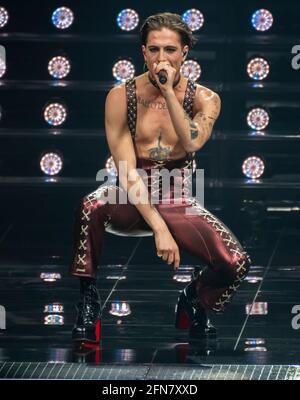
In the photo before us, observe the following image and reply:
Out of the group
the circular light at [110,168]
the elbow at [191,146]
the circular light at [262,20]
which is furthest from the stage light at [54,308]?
the circular light at [262,20]

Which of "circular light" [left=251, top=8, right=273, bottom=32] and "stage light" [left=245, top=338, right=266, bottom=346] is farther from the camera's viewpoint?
"circular light" [left=251, top=8, right=273, bottom=32]

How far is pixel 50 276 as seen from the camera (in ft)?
27.5

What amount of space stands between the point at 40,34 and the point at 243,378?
4053mm

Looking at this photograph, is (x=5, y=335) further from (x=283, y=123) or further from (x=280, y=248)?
(x=283, y=123)

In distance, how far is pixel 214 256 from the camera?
270 inches

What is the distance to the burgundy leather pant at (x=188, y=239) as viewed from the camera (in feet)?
22.5

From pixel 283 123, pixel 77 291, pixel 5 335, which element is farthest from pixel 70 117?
pixel 5 335

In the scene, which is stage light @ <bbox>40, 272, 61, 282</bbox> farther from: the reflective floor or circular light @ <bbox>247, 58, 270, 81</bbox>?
circular light @ <bbox>247, 58, 270, 81</bbox>

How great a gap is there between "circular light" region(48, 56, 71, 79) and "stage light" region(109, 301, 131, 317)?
2495mm

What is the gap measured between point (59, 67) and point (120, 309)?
2.63 meters

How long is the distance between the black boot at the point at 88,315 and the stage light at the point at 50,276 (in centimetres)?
134

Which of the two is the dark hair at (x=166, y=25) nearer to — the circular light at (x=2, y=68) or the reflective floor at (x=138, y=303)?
the reflective floor at (x=138, y=303)

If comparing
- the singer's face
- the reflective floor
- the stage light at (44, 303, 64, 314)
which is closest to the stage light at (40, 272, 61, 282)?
the reflective floor

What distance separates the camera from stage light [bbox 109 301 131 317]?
297 inches
